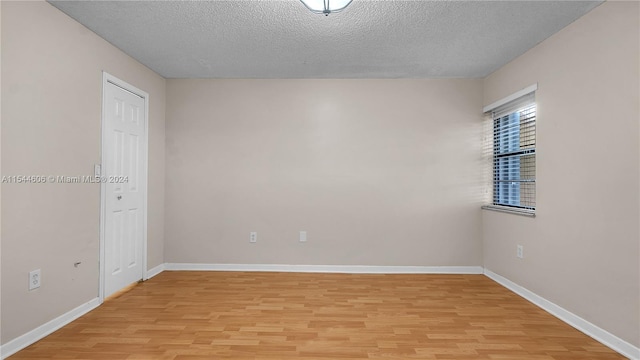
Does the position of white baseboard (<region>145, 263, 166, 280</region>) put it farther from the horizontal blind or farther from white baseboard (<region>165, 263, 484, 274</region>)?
the horizontal blind

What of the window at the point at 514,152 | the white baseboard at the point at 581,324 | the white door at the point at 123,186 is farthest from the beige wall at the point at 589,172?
the white door at the point at 123,186

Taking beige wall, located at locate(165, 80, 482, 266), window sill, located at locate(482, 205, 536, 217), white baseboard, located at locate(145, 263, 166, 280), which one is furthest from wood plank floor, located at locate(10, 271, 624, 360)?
window sill, located at locate(482, 205, 536, 217)

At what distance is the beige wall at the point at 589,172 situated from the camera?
90.1 inches

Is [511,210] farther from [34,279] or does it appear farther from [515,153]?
[34,279]

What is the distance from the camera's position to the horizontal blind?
11.2 feet

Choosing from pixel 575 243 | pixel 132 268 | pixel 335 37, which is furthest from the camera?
pixel 132 268

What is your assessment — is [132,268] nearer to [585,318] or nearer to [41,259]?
[41,259]

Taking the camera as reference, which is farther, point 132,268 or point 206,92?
point 206,92

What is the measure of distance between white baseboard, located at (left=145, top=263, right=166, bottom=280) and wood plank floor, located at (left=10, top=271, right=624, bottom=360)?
0.73 feet

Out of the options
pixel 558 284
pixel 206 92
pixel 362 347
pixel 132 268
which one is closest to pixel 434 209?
→ pixel 558 284

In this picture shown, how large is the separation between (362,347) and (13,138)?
2.73 m

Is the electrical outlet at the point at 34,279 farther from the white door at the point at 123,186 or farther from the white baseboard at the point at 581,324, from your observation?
the white baseboard at the point at 581,324

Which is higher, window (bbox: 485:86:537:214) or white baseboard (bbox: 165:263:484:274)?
window (bbox: 485:86:537:214)

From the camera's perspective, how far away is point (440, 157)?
170 inches
